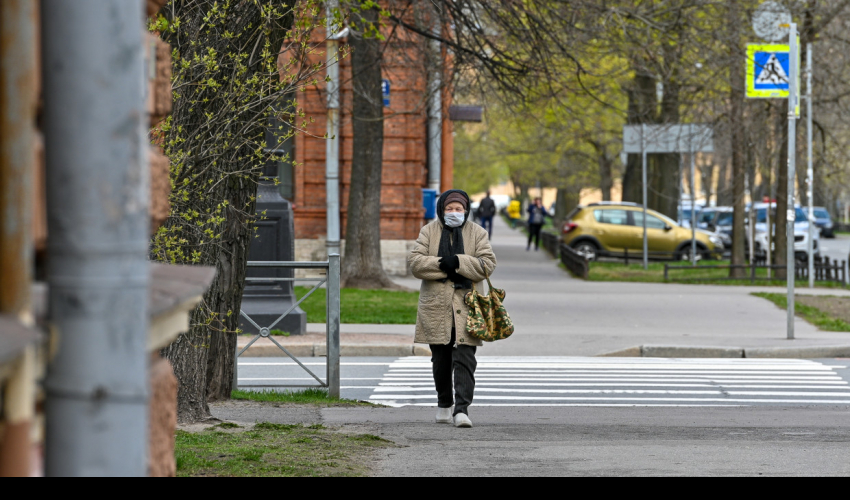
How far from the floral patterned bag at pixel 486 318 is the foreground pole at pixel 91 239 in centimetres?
553

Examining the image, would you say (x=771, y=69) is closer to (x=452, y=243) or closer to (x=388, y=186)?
(x=452, y=243)

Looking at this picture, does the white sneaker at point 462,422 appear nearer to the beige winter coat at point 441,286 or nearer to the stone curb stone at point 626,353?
the beige winter coat at point 441,286

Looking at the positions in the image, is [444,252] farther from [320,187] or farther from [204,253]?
[320,187]

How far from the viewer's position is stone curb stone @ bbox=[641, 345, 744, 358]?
1341cm

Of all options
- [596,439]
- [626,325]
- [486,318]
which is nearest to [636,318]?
[626,325]

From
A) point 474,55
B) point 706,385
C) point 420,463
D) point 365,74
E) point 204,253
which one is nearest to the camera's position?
point 420,463

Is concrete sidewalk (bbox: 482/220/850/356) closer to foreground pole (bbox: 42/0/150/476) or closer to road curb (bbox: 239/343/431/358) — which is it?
road curb (bbox: 239/343/431/358)

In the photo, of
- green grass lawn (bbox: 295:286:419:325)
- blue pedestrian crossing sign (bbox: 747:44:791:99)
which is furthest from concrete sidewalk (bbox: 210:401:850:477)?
green grass lawn (bbox: 295:286:419:325)

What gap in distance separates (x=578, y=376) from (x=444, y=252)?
401 cm

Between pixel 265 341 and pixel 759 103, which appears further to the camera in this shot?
pixel 759 103

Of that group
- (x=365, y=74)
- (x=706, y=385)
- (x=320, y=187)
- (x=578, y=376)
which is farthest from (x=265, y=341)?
(x=320, y=187)

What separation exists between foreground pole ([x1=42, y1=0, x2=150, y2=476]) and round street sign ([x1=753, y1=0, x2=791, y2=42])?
16964 millimetres

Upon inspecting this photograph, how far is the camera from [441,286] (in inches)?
309

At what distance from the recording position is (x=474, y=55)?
13.3 metres
